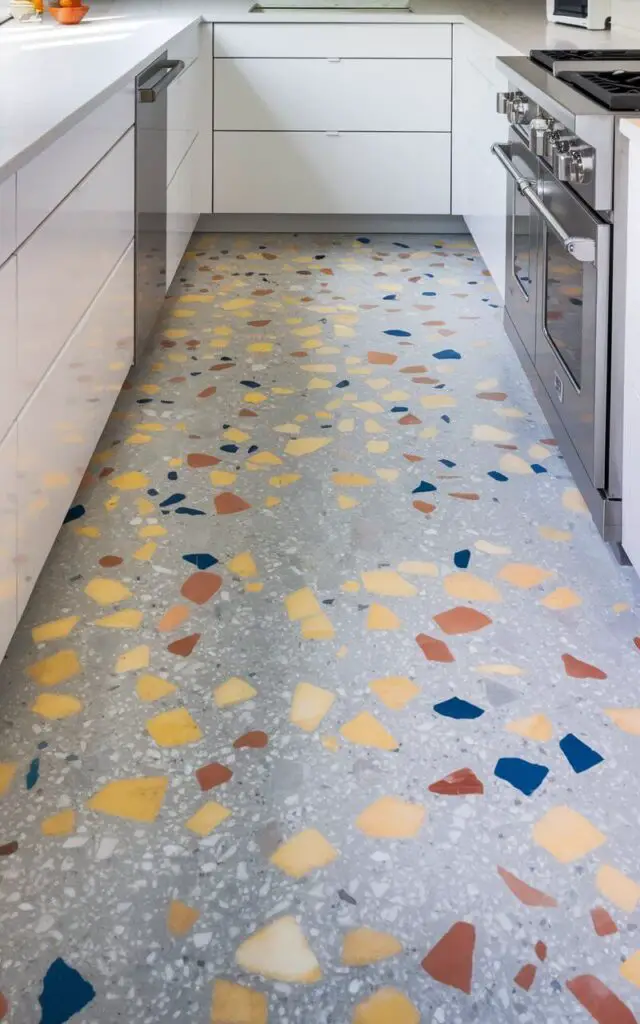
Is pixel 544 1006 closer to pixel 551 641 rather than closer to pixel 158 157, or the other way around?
pixel 551 641

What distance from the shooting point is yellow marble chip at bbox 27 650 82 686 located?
1.62 metres

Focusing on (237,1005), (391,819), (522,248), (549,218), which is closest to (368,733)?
(391,819)

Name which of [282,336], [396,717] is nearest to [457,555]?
[396,717]

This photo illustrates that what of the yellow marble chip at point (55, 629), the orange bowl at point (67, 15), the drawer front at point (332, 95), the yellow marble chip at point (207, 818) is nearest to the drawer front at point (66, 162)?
the yellow marble chip at point (55, 629)

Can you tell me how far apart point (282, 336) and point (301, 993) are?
7.92 feet

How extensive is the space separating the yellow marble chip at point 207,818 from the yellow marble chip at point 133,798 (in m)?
0.05

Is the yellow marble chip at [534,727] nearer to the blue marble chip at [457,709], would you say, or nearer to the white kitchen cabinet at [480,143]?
the blue marble chip at [457,709]

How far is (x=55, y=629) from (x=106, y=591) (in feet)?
0.48

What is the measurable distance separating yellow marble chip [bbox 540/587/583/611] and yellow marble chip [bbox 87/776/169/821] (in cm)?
78

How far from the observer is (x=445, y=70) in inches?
161

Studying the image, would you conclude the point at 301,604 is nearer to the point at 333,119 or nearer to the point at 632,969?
the point at 632,969

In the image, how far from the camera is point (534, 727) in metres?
1.52

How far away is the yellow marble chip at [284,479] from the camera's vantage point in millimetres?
2307

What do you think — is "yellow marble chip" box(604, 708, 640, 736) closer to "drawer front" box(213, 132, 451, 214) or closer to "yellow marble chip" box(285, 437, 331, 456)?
"yellow marble chip" box(285, 437, 331, 456)
